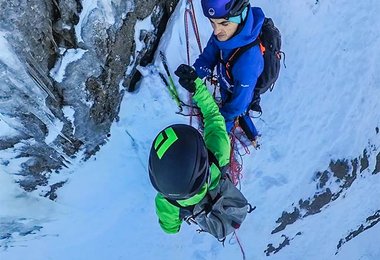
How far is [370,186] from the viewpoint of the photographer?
7.74 m

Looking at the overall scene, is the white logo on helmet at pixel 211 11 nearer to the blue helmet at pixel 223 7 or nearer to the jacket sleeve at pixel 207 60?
the blue helmet at pixel 223 7

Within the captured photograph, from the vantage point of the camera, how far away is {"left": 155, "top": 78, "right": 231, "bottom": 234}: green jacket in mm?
3533

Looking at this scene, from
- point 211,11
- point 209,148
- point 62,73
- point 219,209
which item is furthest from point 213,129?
point 62,73

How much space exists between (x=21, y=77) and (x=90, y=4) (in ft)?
2.52

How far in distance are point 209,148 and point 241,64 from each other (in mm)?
722

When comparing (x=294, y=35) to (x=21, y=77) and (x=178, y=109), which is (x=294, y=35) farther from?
(x=21, y=77)

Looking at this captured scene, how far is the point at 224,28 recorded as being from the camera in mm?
3650

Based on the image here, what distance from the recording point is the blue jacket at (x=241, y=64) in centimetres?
369

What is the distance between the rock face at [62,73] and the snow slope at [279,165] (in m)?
0.20

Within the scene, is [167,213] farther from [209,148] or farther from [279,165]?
[279,165]

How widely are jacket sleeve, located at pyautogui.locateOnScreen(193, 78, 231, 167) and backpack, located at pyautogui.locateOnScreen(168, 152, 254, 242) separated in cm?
8

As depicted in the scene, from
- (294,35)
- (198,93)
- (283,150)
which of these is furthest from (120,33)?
(283,150)

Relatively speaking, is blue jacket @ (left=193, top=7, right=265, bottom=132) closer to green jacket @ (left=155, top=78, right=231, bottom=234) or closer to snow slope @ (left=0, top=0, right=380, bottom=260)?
green jacket @ (left=155, top=78, right=231, bottom=234)

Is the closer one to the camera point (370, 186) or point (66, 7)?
point (66, 7)
